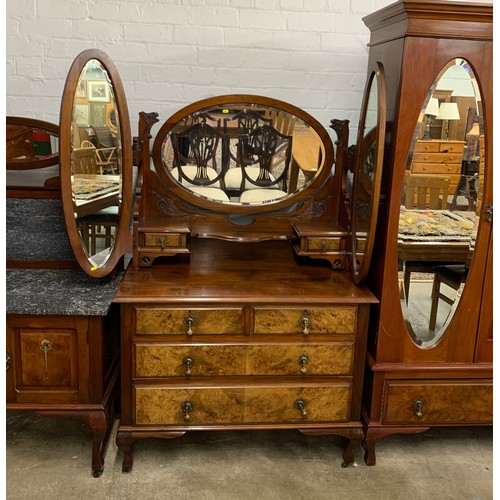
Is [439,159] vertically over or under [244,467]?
over

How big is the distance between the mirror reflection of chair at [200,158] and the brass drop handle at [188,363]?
77cm

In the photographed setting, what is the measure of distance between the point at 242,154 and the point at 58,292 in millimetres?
976

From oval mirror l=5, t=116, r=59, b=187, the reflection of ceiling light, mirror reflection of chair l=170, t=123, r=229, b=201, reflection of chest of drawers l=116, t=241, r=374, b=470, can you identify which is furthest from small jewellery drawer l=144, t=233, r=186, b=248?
the reflection of ceiling light

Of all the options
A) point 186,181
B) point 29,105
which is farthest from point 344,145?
point 29,105

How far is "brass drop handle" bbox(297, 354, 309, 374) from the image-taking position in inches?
89.8

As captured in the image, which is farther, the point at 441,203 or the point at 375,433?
the point at 375,433

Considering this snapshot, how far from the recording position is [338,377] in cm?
233

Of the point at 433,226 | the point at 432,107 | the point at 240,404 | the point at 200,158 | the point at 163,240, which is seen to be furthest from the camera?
the point at 200,158

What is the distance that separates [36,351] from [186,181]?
3.13 feet

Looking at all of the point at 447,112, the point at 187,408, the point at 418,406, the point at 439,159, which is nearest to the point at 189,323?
the point at 187,408

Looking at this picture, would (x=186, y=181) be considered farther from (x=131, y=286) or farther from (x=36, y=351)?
(x=36, y=351)

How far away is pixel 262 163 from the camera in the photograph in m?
2.60

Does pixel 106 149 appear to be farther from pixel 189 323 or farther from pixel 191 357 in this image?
pixel 191 357

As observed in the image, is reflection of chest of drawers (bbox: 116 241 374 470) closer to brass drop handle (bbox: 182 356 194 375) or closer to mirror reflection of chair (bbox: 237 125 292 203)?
brass drop handle (bbox: 182 356 194 375)
